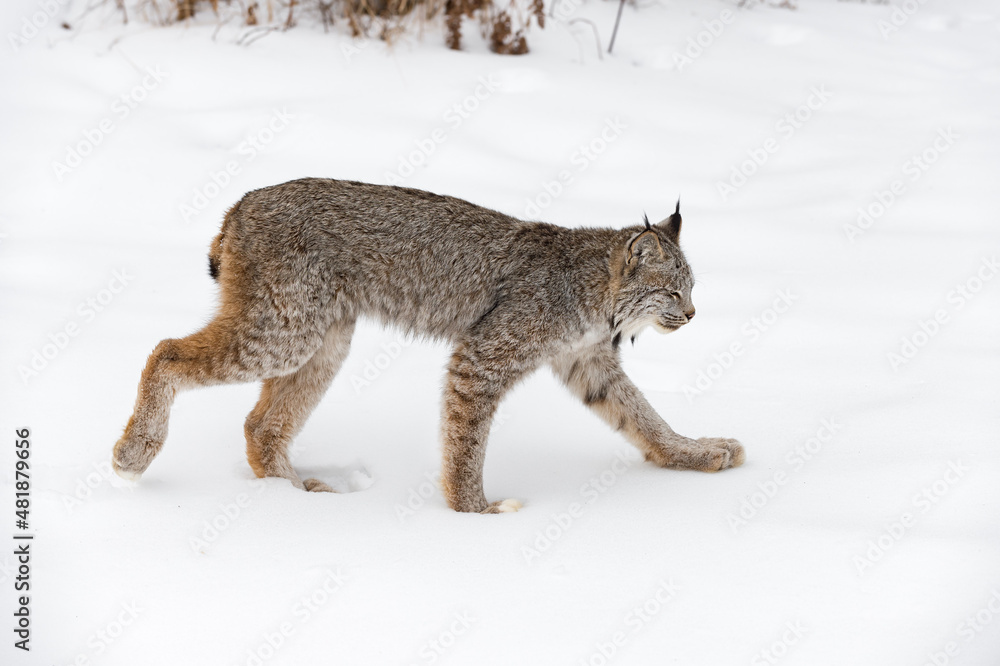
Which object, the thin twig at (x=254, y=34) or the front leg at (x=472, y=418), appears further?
the thin twig at (x=254, y=34)

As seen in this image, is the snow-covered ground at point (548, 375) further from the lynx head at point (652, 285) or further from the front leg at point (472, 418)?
the lynx head at point (652, 285)

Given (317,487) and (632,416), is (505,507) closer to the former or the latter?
(632,416)

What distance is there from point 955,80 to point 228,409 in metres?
8.36

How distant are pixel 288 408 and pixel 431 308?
85cm

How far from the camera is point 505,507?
440 centimetres

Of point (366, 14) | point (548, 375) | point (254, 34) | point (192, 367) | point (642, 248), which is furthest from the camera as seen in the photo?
point (366, 14)

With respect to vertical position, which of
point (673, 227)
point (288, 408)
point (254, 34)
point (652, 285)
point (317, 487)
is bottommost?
point (317, 487)

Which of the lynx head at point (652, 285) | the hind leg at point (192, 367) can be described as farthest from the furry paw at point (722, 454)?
the hind leg at point (192, 367)

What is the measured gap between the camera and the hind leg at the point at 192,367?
14.3 ft

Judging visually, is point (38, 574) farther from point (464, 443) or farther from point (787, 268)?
point (787, 268)

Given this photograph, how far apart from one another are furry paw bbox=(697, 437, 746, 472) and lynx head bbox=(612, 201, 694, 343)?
0.62 meters

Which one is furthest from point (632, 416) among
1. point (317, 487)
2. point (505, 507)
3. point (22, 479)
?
point (22, 479)

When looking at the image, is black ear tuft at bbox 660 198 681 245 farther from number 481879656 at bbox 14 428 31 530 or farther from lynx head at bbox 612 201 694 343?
number 481879656 at bbox 14 428 31 530

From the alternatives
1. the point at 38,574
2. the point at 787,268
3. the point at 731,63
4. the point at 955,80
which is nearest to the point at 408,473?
the point at 38,574
